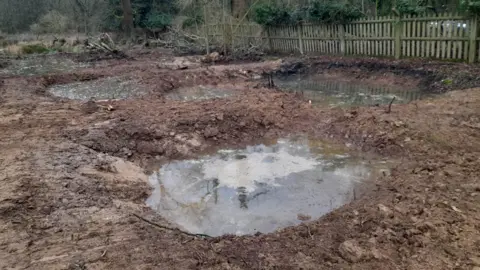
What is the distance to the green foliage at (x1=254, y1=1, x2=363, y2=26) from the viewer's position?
15.0 meters

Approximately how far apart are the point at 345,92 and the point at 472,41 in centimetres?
373

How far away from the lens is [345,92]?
11.6 m

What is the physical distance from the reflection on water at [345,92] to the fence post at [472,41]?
2022mm

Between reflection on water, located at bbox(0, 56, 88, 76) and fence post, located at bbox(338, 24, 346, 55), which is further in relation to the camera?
reflection on water, located at bbox(0, 56, 88, 76)

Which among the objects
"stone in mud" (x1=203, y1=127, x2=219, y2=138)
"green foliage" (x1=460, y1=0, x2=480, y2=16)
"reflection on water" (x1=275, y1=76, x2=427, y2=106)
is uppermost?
"green foliage" (x1=460, y1=0, x2=480, y2=16)

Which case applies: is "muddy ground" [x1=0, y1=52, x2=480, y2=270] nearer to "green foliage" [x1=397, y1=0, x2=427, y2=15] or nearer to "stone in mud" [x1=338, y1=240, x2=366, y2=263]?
"stone in mud" [x1=338, y1=240, x2=366, y2=263]

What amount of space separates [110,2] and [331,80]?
81.8 ft

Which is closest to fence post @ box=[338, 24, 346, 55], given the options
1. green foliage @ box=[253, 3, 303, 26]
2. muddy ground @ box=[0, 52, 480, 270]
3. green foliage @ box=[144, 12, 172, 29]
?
green foliage @ box=[253, 3, 303, 26]

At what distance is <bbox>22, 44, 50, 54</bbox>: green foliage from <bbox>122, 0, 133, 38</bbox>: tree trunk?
19.2 ft

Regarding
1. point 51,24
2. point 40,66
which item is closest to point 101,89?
point 40,66

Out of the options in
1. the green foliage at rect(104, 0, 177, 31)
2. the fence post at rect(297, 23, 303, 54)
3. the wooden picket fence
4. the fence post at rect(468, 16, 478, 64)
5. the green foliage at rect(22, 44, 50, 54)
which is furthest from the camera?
the green foliage at rect(104, 0, 177, 31)

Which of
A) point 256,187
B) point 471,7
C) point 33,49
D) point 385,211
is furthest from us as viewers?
point 33,49

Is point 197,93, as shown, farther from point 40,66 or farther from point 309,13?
point 40,66

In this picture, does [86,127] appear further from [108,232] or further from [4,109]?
[108,232]
